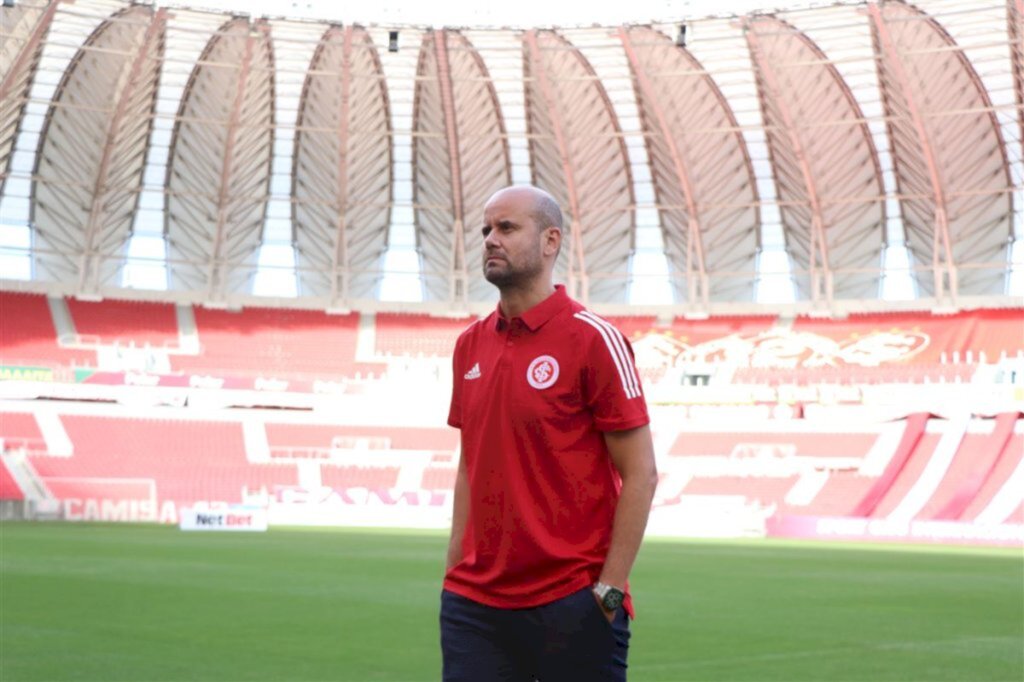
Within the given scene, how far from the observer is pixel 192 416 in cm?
6425

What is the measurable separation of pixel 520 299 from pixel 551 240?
0.87 ft

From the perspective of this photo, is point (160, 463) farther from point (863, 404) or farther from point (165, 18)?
point (863, 404)

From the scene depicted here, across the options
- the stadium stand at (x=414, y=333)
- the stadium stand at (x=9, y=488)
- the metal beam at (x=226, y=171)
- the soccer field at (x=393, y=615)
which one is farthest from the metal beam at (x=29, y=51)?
the soccer field at (x=393, y=615)

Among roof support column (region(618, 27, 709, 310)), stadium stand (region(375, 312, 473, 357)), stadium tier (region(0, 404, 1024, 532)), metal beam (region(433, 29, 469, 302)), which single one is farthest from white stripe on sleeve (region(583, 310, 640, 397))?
stadium stand (region(375, 312, 473, 357))

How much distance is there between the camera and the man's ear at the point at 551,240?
538 centimetres

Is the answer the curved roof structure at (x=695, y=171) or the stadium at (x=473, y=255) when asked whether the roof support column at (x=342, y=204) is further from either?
the curved roof structure at (x=695, y=171)

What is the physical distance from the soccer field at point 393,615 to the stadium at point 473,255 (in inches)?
274

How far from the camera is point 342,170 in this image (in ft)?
216

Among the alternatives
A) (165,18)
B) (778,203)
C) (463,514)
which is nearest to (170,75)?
(165,18)

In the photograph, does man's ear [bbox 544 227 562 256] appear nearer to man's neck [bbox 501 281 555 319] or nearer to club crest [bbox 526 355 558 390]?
man's neck [bbox 501 281 555 319]

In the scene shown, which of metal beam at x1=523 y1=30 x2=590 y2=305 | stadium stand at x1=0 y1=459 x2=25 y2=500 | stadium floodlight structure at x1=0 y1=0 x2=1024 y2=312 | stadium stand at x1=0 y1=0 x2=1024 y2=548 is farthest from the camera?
metal beam at x1=523 y1=30 x2=590 y2=305

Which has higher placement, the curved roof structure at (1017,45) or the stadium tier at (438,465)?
the curved roof structure at (1017,45)

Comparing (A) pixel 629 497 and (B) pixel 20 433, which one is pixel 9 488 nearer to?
(B) pixel 20 433

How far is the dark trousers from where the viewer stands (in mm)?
5008
